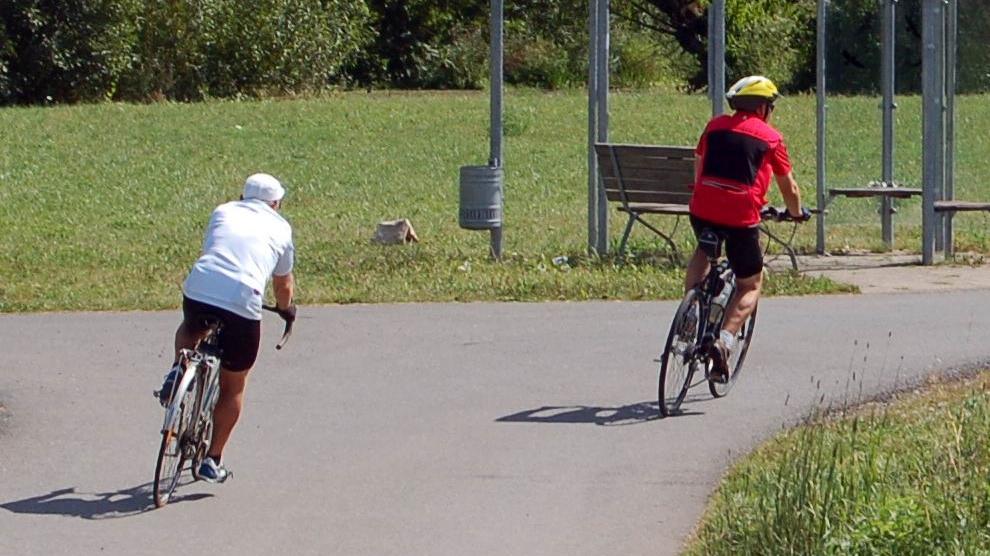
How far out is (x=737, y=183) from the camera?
9.20 m

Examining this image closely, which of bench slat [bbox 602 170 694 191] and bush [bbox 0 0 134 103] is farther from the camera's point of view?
bush [bbox 0 0 134 103]

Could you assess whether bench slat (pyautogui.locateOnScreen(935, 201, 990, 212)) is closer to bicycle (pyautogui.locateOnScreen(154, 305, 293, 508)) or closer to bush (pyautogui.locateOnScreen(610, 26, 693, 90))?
bicycle (pyautogui.locateOnScreen(154, 305, 293, 508))

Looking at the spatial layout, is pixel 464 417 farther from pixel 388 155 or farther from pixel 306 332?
pixel 388 155

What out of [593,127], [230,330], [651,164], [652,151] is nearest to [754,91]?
[230,330]

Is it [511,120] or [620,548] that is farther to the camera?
[511,120]

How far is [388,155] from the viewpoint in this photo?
25312 millimetres

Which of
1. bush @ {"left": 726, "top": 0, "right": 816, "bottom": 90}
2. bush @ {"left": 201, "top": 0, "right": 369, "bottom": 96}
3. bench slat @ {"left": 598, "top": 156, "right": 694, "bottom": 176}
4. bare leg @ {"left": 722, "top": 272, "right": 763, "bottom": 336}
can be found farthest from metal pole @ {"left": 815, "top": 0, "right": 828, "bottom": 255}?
bush @ {"left": 726, "top": 0, "right": 816, "bottom": 90}

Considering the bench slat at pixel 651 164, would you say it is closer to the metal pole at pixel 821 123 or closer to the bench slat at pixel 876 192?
the metal pole at pixel 821 123

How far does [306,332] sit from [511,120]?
1773 centimetres

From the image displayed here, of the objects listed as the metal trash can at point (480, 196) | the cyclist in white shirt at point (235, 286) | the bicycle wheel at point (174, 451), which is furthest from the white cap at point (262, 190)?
the metal trash can at point (480, 196)

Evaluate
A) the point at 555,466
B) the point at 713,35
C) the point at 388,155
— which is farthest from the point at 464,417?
the point at 388,155

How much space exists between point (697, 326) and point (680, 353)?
18 cm

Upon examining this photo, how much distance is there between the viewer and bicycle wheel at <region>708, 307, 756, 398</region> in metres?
9.72

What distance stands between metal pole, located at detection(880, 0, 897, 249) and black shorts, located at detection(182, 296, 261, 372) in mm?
9675
